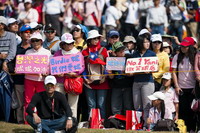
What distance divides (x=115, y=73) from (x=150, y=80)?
825 millimetres

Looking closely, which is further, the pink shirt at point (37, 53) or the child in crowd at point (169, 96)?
the pink shirt at point (37, 53)

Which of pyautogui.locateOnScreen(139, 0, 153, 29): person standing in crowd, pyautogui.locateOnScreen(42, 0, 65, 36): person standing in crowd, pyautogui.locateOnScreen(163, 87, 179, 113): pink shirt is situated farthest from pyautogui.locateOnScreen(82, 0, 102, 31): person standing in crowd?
pyautogui.locateOnScreen(163, 87, 179, 113): pink shirt

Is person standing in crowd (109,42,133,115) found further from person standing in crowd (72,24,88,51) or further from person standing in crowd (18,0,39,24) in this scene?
person standing in crowd (18,0,39,24)

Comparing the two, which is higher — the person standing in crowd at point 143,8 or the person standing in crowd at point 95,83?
the person standing in crowd at point 143,8

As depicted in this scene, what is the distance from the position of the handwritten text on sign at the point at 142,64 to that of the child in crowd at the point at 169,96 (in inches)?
17.6

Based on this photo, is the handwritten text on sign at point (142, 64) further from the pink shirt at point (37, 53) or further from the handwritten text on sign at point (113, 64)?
the pink shirt at point (37, 53)

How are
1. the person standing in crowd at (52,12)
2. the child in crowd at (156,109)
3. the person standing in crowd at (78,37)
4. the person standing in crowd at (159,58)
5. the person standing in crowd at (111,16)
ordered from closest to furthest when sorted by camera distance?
the child in crowd at (156,109), the person standing in crowd at (159,58), the person standing in crowd at (78,37), the person standing in crowd at (111,16), the person standing in crowd at (52,12)

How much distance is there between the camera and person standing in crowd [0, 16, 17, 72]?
1313cm

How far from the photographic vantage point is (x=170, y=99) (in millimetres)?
12680

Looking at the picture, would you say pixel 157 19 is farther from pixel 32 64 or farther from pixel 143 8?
pixel 32 64

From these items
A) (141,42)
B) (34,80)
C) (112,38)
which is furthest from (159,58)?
(34,80)

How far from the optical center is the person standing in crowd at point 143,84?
12.5 meters

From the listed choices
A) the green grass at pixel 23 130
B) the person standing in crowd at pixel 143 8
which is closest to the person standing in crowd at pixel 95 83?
the green grass at pixel 23 130

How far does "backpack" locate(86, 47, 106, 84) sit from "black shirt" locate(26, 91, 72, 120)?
1359 millimetres
